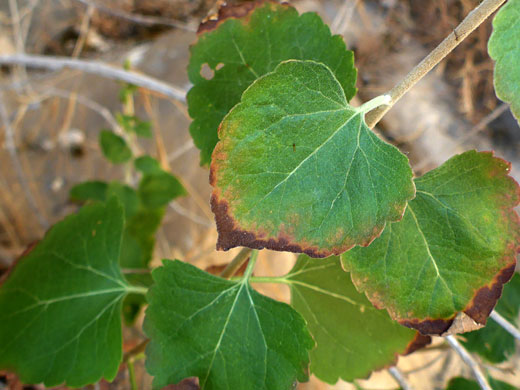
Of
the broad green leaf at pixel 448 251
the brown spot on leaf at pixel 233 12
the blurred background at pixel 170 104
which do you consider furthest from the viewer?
the blurred background at pixel 170 104

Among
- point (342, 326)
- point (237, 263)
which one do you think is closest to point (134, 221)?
point (237, 263)

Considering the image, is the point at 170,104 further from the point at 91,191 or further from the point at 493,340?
the point at 493,340

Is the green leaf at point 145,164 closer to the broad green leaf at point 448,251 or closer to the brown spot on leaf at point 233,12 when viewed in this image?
the brown spot on leaf at point 233,12

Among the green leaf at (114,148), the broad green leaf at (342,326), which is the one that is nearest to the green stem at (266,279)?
the broad green leaf at (342,326)

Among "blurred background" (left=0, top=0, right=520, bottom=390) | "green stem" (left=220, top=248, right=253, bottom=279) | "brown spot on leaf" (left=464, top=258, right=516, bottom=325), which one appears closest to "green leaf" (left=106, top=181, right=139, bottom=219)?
"blurred background" (left=0, top=0, right=520, bottom=390)

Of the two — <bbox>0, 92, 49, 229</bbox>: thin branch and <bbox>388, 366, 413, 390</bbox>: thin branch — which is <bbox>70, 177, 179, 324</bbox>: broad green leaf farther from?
<bbox>388, 366, 413, 390</bbox>: thin branch

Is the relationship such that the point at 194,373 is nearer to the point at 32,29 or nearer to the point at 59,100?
the point at 59,100
